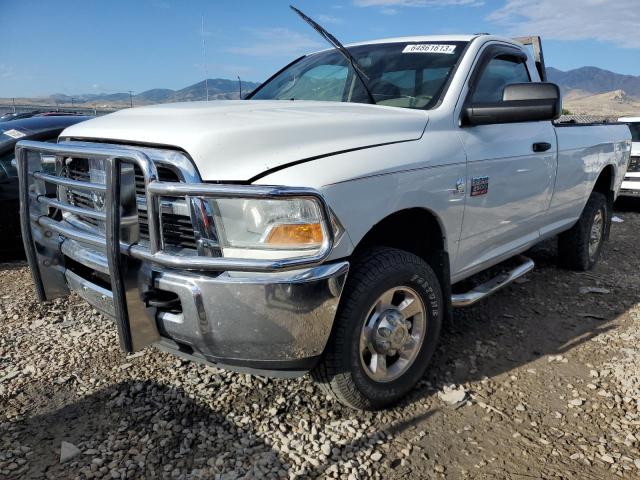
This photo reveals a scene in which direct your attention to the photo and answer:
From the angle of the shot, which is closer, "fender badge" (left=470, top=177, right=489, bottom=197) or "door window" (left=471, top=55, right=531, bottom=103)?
"fender badge" (left=470, top=177, right=489, bottom=197)

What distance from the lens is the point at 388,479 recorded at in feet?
6.97

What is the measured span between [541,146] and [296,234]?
2270 millimetres

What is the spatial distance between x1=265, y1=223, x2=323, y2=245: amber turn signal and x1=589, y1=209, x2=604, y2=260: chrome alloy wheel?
390 cm

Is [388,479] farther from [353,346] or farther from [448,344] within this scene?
[448,344]

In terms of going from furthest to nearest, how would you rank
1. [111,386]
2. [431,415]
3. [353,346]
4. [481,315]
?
[481,315]
[111,386]
[431,415]
[353,346]

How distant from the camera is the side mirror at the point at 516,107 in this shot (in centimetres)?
276

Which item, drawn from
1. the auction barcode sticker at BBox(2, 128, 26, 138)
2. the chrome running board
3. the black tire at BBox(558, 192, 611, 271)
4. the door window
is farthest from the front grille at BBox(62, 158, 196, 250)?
the black tire at BBox(558, 192, 611, 271)

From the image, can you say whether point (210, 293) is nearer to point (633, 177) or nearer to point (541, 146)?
point (541, 146)

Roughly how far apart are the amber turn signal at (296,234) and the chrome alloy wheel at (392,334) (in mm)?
557

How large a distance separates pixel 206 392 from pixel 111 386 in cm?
54

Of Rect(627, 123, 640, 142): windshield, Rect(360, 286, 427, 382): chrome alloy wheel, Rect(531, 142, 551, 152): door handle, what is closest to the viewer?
Rect(360, 286, 427, 382): chrome alloy wheel

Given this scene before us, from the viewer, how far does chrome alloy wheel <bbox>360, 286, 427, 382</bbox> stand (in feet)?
7.88

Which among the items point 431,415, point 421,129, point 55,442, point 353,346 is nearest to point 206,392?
point 55,442

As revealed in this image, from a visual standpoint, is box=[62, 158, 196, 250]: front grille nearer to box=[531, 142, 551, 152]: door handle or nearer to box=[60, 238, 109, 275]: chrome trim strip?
box=[60, 238, 109, 275]: chrome trim strip
